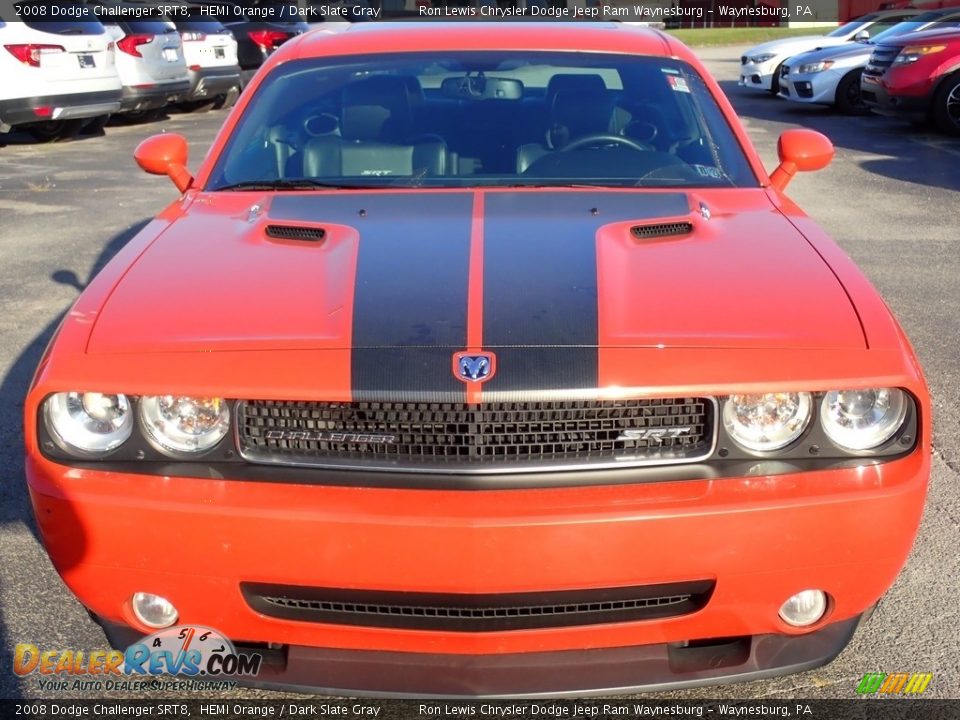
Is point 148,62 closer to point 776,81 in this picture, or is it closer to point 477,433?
point 776,81

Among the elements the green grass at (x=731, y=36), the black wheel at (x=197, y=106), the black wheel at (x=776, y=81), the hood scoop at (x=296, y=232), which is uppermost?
the hood scoop at (x=296, y=232)

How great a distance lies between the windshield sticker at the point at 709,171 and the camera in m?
3.39

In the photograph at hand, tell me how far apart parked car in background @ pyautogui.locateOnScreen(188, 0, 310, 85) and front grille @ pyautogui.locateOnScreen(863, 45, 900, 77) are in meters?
8.27

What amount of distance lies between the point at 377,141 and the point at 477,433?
1.68 metres

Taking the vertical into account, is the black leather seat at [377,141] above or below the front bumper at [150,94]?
above

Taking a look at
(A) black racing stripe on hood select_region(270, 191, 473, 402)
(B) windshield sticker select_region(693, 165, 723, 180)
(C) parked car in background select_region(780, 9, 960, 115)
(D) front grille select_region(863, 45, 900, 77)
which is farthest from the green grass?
(A) black racing stripe on hood select_region(270, 191, 473, 402)

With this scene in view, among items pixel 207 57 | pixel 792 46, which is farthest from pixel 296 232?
pixel 792 46

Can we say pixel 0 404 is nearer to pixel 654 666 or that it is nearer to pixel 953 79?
pixel 654 666

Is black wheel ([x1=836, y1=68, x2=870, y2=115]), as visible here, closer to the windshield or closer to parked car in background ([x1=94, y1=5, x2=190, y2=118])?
parked car in background ([x1=94, y1=5, x2=190, y2=118])

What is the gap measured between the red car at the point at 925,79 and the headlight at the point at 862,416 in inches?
439

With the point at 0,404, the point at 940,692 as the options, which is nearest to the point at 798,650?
the point at 940,692

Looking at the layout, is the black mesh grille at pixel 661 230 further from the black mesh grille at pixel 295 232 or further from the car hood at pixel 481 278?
the black mesh grille at pixel 295 232

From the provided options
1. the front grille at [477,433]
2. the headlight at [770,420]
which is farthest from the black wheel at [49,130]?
the headlight at [770,420]

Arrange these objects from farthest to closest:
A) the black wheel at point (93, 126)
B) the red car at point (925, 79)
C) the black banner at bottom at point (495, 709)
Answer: the black wheel at point (93, 126)
the red car at point (925, 79)
the black banner at bottom at point (495, 709)
